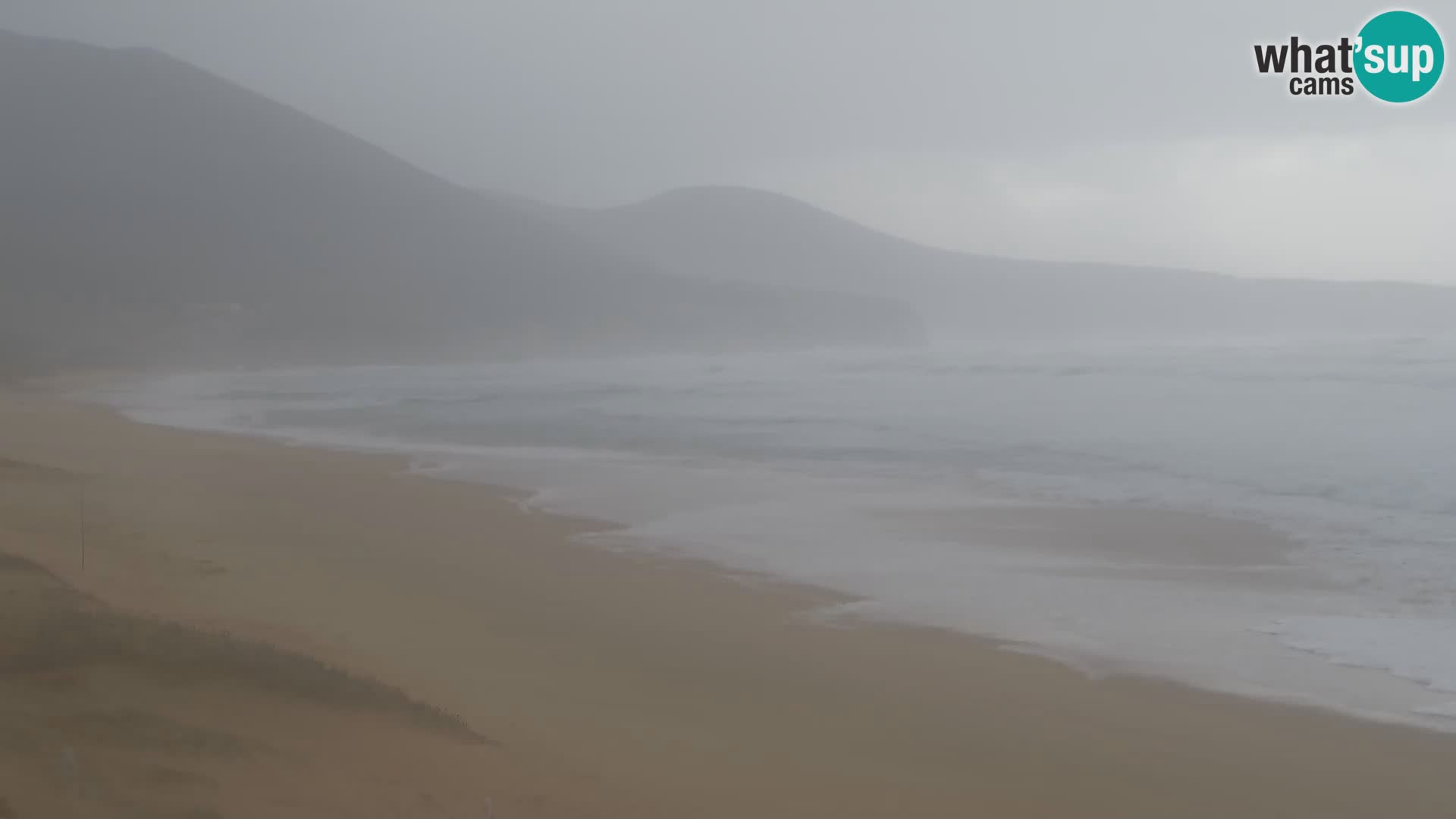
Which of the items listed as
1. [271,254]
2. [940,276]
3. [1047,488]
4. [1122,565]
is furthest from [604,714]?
[940,276]

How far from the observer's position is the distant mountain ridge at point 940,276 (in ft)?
466

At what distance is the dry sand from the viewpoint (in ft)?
12.2

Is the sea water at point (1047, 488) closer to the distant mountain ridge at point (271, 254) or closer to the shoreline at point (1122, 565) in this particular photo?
the shoreline at point (1122, 565)

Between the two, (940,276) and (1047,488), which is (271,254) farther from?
(940,276)

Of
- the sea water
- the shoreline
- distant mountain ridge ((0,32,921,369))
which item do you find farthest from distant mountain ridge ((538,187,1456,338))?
the shoreline

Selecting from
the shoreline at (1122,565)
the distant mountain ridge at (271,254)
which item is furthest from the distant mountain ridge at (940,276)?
the shoreline at (1122,565)

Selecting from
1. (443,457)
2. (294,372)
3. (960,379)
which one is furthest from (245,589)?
(294,372)

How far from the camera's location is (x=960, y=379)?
111ft

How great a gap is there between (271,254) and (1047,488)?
82.4m

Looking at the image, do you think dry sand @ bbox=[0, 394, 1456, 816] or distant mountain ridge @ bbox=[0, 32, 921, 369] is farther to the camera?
distant mountain ridge @ bbox=[0, 32, 921, 369]

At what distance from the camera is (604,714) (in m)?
4.75

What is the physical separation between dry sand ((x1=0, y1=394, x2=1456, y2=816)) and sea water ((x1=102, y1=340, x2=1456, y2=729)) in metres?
0.65

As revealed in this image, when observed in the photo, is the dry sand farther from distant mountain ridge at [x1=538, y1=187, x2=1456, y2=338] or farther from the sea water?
distant mountain ridge at [x1=538, y1=187, x2=1456, y2=338]

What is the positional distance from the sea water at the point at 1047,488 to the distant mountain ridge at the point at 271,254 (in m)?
39.4
